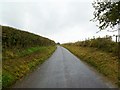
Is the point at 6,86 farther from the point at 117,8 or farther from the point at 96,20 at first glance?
the point at 96,20

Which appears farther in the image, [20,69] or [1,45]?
[1,45]

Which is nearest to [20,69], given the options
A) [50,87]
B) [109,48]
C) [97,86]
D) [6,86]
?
[6,86]

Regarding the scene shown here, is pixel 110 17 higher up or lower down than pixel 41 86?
higher up

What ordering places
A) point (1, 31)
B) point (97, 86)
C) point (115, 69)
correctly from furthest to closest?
point (1, 31) → point (115, 69) → point (97, 86)

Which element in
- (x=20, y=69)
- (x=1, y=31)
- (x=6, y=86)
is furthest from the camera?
(x=1, y=31)

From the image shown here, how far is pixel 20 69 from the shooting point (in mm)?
15398

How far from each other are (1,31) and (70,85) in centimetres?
1252

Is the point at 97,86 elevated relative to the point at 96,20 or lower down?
lower down

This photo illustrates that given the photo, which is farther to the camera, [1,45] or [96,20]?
[96,20]

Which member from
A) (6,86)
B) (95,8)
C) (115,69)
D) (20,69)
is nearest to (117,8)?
(95,8)

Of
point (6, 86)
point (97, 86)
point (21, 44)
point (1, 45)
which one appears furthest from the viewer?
point (21, 44)

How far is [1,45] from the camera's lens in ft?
63.2

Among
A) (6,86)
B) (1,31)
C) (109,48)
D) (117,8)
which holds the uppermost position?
(117,8)

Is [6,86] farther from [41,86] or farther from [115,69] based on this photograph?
[115,69]
